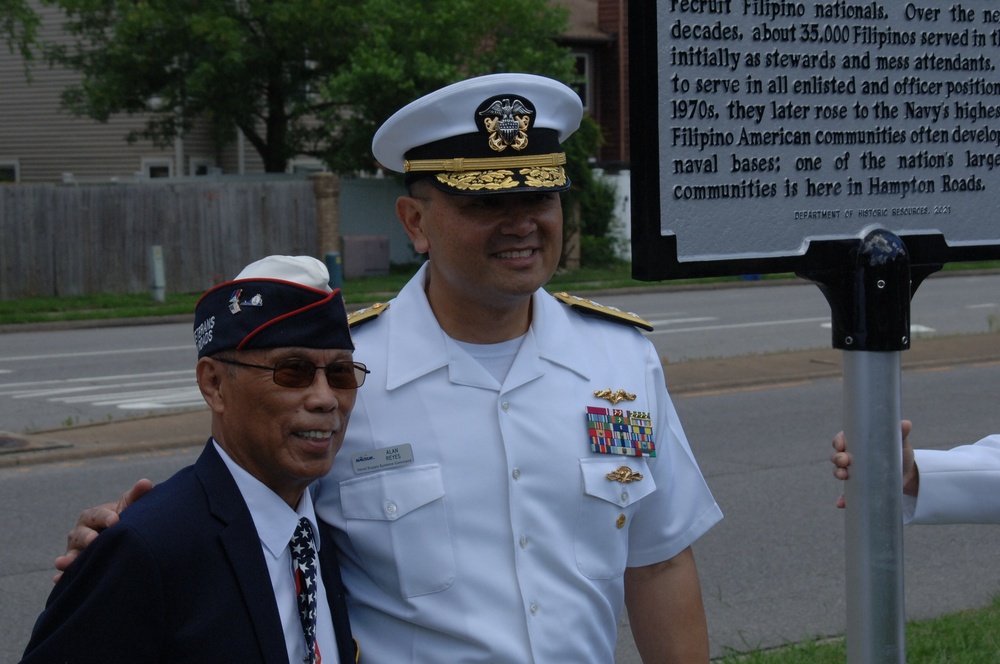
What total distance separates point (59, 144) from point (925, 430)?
26.8 meters

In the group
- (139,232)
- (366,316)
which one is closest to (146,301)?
(139,232)

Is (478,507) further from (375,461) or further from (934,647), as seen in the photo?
(934,647)

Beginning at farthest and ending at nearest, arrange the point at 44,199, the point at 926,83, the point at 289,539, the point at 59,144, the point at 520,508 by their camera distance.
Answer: the point at 59,144
the point at 44,199
the point at 926,83
the point at 520,508
the point at 289,539

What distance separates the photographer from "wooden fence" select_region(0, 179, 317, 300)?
22.0 m

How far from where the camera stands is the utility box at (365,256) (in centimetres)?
2519

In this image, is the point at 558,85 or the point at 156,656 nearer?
the point at 156,656

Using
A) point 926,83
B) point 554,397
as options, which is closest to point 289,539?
point 554,397

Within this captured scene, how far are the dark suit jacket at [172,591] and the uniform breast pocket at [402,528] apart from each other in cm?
36

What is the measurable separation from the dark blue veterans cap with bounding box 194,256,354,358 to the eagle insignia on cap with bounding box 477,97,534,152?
51cm

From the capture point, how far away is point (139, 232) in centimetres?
2303

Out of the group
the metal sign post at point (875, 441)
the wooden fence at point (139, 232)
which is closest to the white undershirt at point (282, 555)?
the metal sign post at point (875, 441)

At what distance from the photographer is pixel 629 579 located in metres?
2.72

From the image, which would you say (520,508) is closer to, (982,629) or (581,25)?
(982,629)

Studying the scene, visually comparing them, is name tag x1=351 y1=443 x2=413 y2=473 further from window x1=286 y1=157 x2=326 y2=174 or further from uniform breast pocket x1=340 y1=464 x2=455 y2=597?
window x1=286 y1=157 x2=326 y2=174
